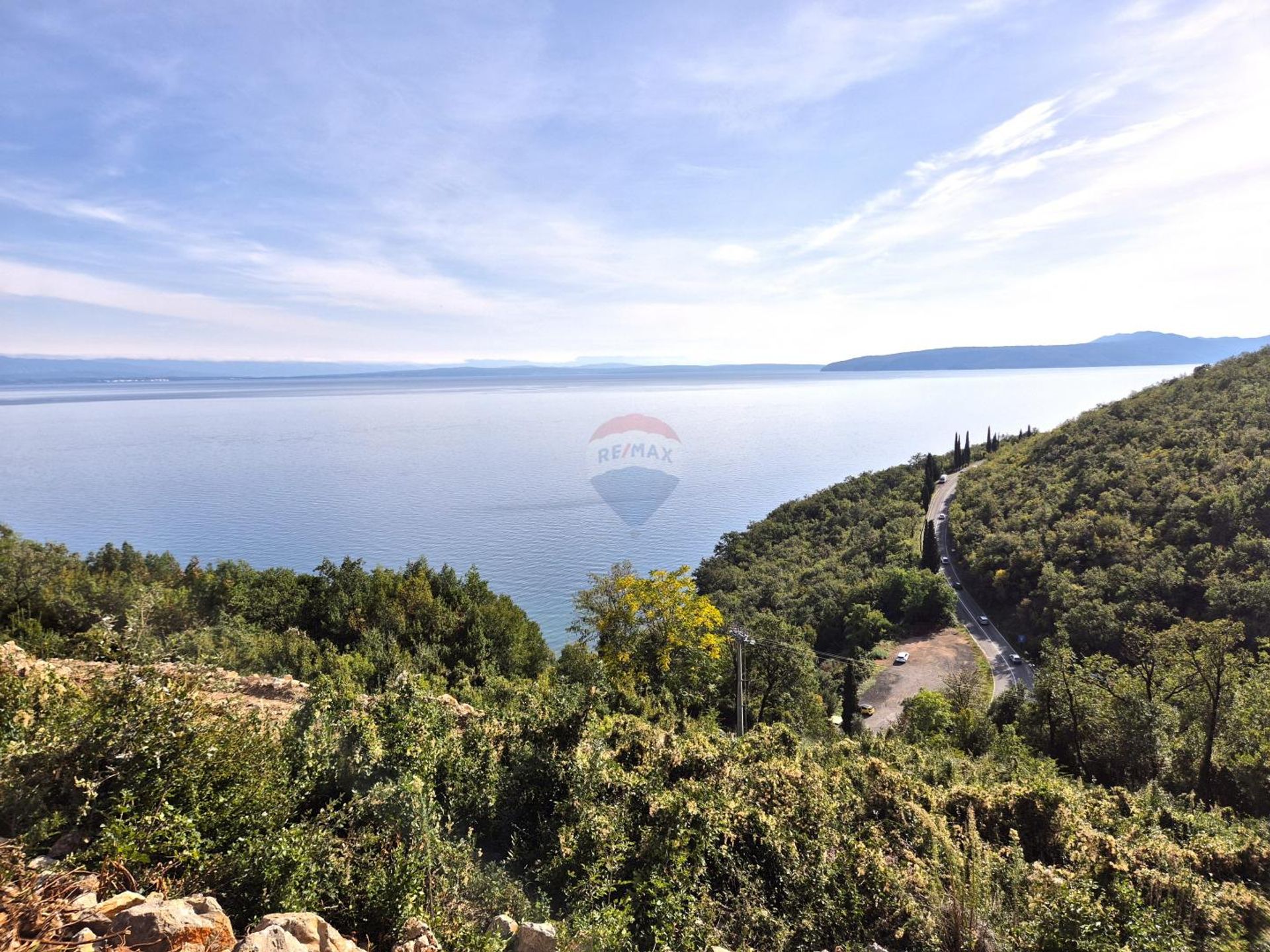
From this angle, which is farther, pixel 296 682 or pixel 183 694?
pixel 296 682

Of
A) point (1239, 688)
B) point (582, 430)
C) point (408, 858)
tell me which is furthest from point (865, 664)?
point (582, 430)

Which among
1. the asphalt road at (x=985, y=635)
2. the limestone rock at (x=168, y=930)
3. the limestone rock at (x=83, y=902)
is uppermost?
the limestone rock at (x=83, y=902)

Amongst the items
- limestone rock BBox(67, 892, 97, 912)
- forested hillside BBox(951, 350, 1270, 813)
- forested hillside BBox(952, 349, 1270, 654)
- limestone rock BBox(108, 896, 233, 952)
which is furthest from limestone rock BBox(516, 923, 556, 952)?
forested hillside BBox(952, 349, 1270, 654)

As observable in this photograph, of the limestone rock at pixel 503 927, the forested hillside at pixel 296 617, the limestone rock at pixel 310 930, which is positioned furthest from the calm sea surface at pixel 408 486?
the limestone rock at pixel 310 930

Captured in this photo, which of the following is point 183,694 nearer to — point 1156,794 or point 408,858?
point 408,858

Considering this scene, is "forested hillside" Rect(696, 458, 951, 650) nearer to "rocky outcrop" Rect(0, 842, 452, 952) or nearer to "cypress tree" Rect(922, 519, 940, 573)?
"cypress tree" Rect(922, 519, 940, 573)

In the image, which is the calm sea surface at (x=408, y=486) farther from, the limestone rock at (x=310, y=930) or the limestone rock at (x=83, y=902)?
the limestone rock at (x=83, y=902)
